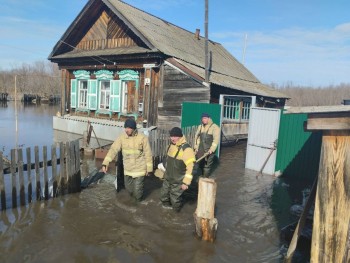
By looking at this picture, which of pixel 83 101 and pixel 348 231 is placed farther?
pixel 83 101

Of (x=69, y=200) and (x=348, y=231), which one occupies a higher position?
(x=348, y=231)

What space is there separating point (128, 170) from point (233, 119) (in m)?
9.41

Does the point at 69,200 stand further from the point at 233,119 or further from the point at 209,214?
the point at 233,119

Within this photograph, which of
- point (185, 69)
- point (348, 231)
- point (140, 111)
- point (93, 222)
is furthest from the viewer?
point (140, 111)

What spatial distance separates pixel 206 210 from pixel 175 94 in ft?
28.8

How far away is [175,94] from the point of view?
1291cm

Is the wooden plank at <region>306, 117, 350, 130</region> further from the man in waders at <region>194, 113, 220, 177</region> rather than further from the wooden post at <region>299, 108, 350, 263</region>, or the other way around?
the man in waders at <region>194, 113, 220, 177</region>

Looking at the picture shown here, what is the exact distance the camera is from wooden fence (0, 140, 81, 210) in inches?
215

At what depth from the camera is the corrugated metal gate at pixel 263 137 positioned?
8609 mm

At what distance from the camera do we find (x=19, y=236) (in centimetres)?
473

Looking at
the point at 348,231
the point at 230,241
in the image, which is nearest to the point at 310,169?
the point at 230,241

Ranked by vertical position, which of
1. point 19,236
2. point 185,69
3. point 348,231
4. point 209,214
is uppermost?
point 185,69

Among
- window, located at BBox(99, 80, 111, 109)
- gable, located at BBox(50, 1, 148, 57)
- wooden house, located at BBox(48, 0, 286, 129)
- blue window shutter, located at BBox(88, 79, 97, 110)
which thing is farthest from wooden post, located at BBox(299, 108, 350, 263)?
blue window shutter, located at BBox(88, 79, 97, 110)

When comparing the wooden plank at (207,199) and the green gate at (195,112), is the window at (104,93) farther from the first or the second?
→ the wooden plank at (207,199)
